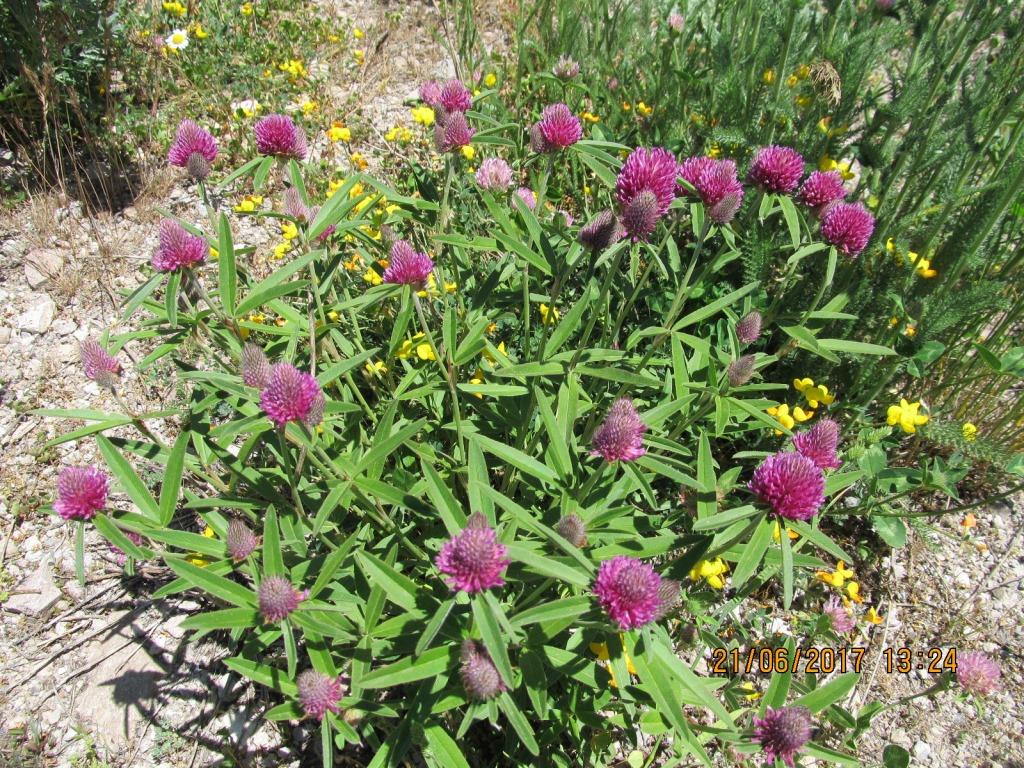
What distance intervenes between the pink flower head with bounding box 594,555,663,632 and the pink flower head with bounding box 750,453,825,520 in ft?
1.47

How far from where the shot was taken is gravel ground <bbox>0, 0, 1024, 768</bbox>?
278 cm

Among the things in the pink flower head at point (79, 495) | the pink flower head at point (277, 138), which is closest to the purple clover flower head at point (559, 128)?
the pink flower head at point (277, 138)

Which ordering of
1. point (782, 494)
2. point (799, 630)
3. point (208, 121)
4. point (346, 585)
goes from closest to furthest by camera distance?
1. point (782, 494)
2. point (346, 585)
3. point (799, 630)
4. point (208, 121)

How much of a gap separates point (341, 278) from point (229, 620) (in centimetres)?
181

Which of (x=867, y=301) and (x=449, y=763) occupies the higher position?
(x=867, y=301)

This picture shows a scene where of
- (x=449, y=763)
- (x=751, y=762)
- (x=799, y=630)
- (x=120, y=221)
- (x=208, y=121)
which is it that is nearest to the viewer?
(x=449, y=763)

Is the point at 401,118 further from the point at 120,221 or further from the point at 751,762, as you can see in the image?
the point at 751,762

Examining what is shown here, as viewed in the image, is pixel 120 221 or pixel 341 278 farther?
pixel 120 221

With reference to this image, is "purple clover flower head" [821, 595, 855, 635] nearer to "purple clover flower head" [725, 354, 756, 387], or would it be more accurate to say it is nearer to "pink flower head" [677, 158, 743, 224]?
"purple clover flower head" [725, 354, 756, 387]

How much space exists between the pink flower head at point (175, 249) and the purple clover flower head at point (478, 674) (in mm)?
1492

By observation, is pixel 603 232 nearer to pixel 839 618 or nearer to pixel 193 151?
pixel 193 151

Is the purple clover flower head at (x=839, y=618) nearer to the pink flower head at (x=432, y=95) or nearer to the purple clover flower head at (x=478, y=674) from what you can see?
the purple clover flower head at (x=478, y=674)

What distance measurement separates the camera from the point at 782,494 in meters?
1.95

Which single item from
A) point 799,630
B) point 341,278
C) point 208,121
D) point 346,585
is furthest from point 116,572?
point 208,121
